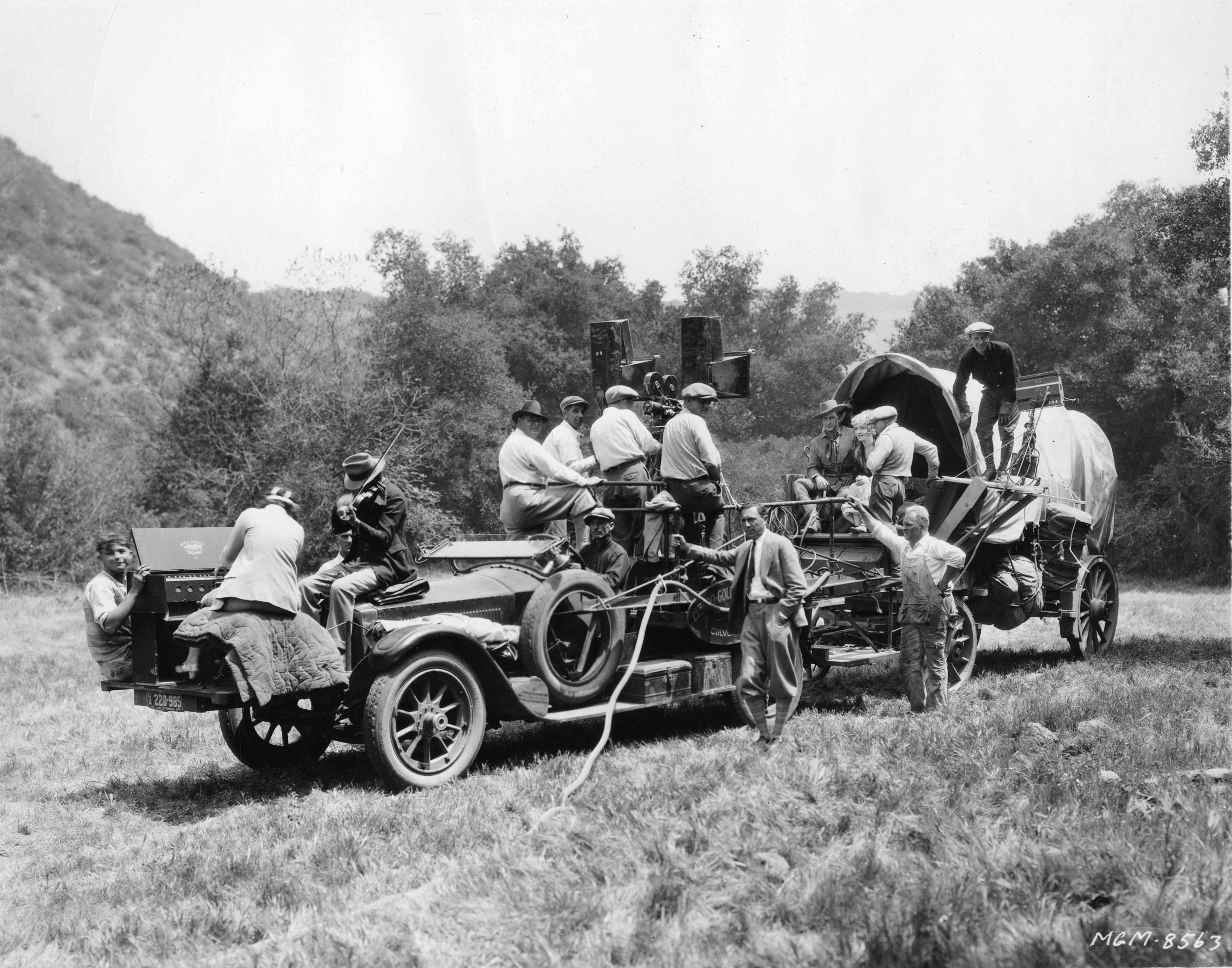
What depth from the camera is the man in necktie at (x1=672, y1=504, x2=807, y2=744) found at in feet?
28.9

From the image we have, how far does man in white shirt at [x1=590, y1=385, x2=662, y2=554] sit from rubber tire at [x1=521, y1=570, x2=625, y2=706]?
1016 millimetres

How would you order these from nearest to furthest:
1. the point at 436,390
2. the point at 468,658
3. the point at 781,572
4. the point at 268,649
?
1. the point at 268,649
2. the point at 468,658
3. the point at 781,572
4. the point at 436,390

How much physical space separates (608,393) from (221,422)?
2380 centimetres

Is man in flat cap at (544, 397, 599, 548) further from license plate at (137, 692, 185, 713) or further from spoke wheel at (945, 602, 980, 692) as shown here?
spoke wheel at (945, 602, 980, 692)

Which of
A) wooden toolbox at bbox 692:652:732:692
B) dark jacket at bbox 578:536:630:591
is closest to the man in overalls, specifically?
wooden toolbox at bbox 692:652:732:692

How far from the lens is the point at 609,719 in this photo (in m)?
8.36

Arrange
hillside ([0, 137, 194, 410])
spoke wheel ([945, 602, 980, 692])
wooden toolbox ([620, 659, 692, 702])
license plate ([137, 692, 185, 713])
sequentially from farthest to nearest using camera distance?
hillside ([0, 137, 194, 410]) < spoke wheel ([945, 602, 980, 692]) < wooden toolbox ([620, 659, 692, 702]) < license plate ([137, 692, 185, 713])

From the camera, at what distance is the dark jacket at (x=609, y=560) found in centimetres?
944

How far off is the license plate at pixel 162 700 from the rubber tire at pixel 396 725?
3.72 feet

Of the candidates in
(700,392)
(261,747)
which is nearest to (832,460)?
(700,392)

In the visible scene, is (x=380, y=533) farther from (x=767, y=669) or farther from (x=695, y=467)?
(x=767, y=669)

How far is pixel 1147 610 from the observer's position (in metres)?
19.5

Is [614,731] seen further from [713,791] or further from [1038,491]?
[1038,491]

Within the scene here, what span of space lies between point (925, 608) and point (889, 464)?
182 cm
